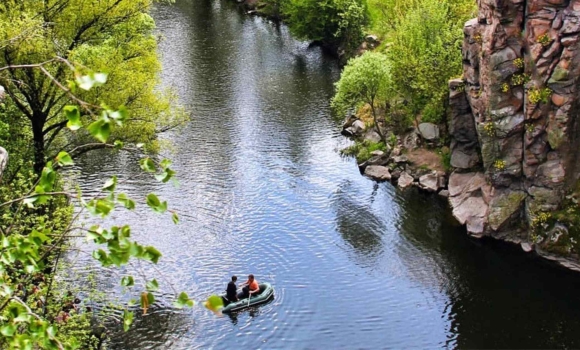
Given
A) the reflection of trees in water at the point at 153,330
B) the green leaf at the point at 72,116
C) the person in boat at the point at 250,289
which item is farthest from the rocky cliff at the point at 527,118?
the green leaf at the point at 72,116

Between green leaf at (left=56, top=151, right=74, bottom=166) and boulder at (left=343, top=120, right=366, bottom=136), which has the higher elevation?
boulder at (left=343, top=120, right=366, bottom=136)

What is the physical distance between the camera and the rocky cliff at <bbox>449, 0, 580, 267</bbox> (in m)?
36.5

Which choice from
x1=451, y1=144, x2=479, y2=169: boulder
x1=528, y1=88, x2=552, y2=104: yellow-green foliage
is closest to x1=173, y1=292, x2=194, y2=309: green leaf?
x1=528, y1=88, x2=552, y2=104: yellow-green foliage

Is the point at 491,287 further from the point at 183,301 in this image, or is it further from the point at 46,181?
the point at 46,181

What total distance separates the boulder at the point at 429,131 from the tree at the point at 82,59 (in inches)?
855

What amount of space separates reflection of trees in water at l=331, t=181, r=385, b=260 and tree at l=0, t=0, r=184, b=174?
12.8m

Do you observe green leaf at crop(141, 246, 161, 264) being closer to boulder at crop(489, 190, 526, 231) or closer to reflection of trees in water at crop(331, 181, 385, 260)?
reflection of trees in water at crop(331, 181, 385, 260)

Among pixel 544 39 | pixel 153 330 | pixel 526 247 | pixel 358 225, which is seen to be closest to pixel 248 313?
pixel 153 330

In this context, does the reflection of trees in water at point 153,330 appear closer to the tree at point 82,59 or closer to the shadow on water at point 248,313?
the shadow on water at point 248,313

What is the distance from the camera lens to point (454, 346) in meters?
32.7

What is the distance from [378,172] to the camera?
5050 cm

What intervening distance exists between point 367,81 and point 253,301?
77.1ft

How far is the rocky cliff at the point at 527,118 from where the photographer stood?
36531 millimetres

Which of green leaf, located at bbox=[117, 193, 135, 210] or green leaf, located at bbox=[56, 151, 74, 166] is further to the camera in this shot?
green leaf, located at bbox=[56, 151, 74, 166]
